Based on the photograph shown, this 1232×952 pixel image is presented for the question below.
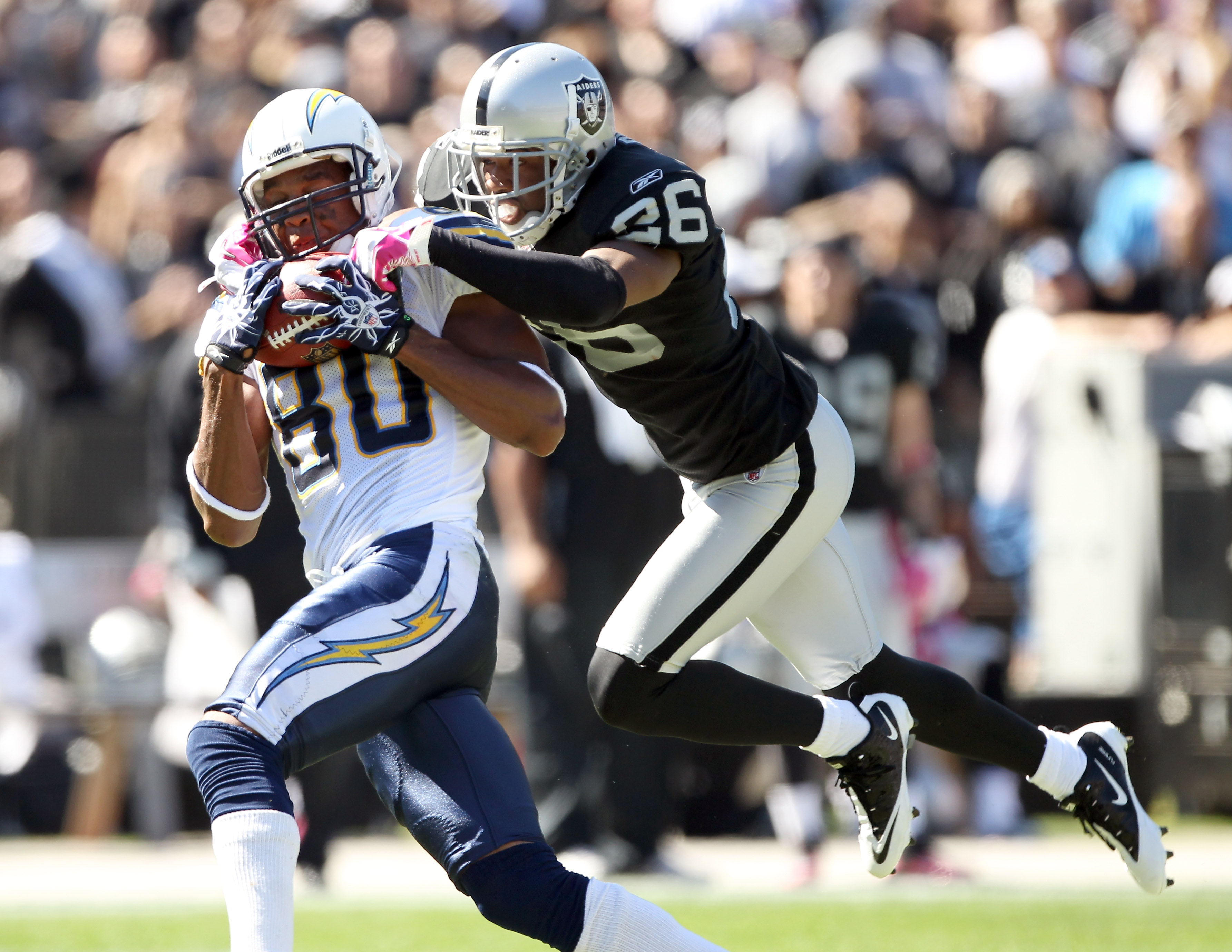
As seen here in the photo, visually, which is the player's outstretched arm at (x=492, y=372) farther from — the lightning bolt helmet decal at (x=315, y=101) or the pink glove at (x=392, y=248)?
the lightning bolt helmet decal at (x=315, y=101)

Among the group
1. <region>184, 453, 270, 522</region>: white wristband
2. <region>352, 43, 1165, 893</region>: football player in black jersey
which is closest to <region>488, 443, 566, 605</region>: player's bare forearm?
<region>352, 43, 1165, 893</region>: football player in black jersey

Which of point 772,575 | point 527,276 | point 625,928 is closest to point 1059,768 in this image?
point 772,575

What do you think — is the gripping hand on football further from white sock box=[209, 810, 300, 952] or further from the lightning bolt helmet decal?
white sock box=[209, 810, 300, 952]

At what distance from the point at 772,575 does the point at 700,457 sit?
307mm

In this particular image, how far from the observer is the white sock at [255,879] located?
292cm

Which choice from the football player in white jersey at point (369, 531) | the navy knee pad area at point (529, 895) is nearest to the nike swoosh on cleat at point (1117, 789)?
the football player in white jersey at point (369, 531)

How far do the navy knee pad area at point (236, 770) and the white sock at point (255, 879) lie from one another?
2 cm

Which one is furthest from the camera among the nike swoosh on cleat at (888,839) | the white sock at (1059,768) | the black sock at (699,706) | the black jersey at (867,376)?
the black jersey at (867,376)

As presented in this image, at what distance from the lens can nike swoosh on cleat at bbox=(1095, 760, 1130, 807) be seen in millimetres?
4242

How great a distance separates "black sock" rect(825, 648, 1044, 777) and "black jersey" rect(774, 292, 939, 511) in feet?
8.21

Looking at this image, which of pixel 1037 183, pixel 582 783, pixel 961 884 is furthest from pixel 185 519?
pixel 1037 183

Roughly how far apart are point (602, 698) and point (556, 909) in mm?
799

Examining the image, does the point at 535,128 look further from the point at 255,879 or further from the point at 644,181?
the point at 255,879

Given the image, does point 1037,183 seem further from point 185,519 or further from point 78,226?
point 78,226
